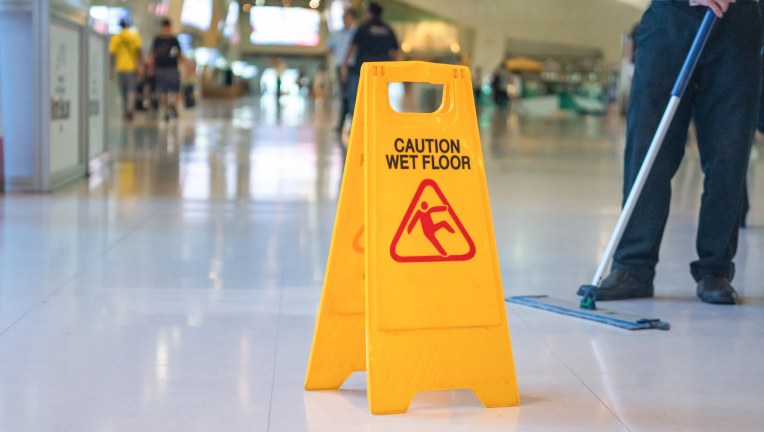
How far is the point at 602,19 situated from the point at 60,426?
4405 cm

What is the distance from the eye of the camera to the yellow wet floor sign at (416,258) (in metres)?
2.77

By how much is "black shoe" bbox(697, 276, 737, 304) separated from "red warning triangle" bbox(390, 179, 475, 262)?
175 cm

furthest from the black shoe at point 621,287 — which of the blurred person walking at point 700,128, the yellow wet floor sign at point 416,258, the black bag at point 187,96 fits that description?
the black bag at point 187,96

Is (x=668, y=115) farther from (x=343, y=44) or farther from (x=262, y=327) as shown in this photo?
(x=343, y=44)

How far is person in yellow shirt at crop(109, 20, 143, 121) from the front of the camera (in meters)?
18.2

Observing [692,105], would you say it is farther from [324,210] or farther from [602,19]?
[602,19]

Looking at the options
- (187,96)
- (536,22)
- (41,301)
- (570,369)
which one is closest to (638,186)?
(570,369)

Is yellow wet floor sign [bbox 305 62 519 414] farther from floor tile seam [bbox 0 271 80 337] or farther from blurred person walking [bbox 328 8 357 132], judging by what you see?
blurred person walking [bbox 328 8 357 132]

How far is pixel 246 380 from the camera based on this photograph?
298 centimetres

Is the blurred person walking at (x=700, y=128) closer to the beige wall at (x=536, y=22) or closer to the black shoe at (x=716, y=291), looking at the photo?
the black shoe at (x=716, y=291)

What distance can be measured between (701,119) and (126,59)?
1521 centimetres

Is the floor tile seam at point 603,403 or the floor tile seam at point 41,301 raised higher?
the floor tile seam at point 603,403

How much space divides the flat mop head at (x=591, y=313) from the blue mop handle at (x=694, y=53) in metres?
0.86

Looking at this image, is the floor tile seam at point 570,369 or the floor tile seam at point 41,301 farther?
the floor tile seam at point 41,301
